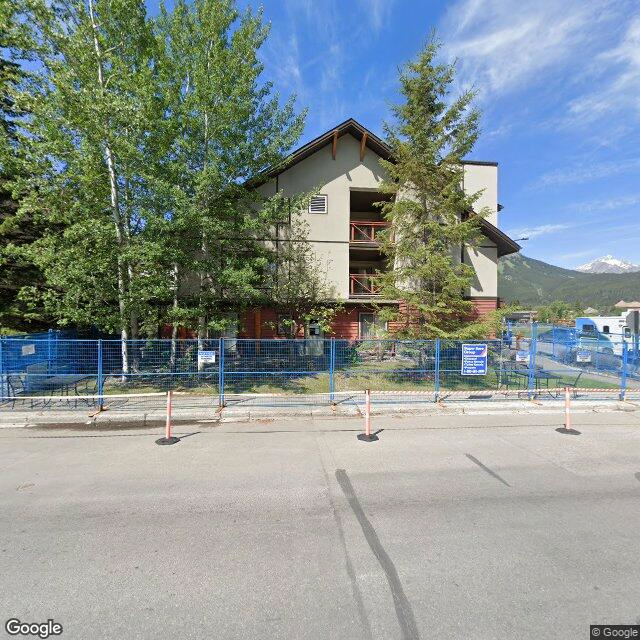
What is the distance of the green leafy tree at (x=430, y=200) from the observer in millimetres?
12648

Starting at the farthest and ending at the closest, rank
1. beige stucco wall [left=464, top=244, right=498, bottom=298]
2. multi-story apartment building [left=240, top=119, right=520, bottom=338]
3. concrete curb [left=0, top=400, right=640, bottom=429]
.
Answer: beige stucco wall [left=464, top=244, right=498, bottom=298], multi-story apartment building [left=240, top=119, right=520, bottom=338], concrete curb [left=0, top=400, right=640, bottom=429]

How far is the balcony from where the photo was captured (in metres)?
17.3

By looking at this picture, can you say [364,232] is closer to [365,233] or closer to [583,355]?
[365,233]

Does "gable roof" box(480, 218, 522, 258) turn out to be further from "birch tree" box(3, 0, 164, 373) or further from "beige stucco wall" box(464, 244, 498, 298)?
"birch tree" box(3, 0, 164, 373)

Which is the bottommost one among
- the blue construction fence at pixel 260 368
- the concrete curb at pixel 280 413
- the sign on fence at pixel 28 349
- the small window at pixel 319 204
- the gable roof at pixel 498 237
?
the concrete curb at pixel 280 413

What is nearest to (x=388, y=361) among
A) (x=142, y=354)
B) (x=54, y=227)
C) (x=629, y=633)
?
Answer: (x=142, y=354)

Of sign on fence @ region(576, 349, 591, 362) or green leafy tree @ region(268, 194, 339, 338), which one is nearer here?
sign on fence @ region(576, 349, 591, 362)

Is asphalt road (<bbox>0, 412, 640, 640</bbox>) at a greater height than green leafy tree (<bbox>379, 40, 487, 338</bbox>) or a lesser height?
lesser

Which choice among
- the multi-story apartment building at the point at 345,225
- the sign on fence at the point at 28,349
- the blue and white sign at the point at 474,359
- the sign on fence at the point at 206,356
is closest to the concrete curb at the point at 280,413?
the blue and white sign at the point at 474,359

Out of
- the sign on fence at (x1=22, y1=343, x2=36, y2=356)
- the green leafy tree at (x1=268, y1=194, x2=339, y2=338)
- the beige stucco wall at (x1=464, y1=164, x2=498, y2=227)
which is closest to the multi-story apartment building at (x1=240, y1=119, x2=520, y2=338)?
the green leafy tree at (x1=268, y1=194, x2=339, y2=338)

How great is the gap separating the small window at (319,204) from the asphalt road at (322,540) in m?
13.2

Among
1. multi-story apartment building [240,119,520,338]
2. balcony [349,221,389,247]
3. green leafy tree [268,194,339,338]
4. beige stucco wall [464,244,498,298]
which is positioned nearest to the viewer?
green leafy tree [268,194,339,338]

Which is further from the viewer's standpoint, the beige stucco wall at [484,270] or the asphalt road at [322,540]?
the beige stucco wall at [484,270]

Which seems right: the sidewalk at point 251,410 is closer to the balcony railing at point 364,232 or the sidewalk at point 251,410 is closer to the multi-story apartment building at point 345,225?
the multi-story apartment building at point 345,225
